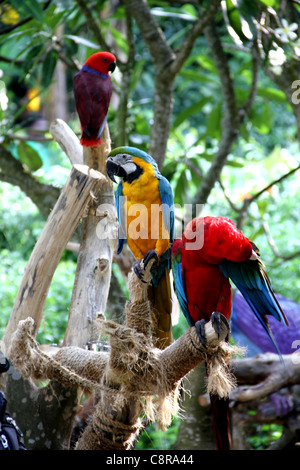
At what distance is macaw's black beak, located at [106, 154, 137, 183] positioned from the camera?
40.1 inches

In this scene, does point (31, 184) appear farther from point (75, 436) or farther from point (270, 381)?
point (270, 381)

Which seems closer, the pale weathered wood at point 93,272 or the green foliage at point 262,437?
the pale weathered wood at point 93,272

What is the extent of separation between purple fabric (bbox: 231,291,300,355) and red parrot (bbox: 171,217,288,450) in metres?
1.10

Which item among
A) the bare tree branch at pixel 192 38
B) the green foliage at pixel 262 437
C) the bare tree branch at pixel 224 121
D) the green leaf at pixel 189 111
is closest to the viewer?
the bare tree branch at pixel 192 38

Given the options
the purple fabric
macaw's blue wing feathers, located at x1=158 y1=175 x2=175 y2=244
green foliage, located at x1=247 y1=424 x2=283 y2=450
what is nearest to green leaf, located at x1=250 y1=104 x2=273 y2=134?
the purple fabric

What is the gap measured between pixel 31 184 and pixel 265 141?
177 inches

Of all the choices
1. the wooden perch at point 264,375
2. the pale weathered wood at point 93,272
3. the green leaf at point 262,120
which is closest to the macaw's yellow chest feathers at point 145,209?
the pale weathered wood at point 93,272

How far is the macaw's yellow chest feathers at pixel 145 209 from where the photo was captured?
1053mm

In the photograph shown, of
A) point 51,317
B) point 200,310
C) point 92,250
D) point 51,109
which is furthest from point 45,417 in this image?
point 51,109

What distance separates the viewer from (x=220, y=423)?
3.58 ft

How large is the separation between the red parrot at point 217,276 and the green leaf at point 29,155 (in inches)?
45.8

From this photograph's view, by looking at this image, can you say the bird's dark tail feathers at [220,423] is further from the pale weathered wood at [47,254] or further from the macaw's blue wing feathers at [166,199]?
the pale weathered wood at [47,254]

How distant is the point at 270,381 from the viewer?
1.74m

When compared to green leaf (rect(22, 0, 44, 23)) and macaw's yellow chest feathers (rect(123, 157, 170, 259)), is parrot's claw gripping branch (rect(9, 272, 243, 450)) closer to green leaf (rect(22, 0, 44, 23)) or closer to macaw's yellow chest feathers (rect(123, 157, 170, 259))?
macaw's yellow chest feathers (rect(123, 157, 170, 259))
